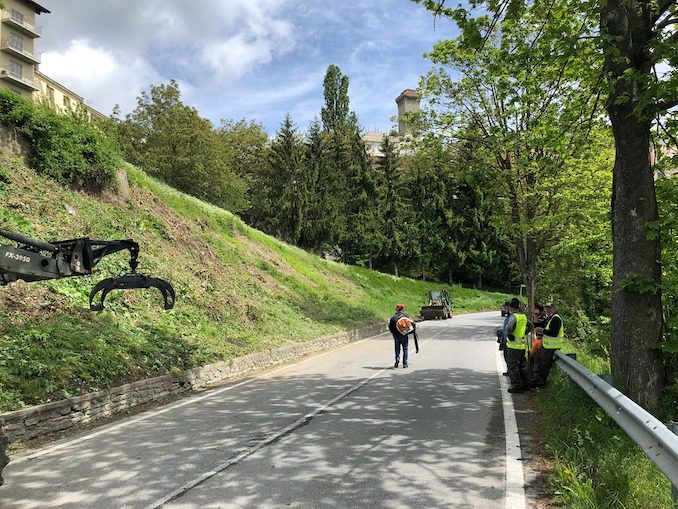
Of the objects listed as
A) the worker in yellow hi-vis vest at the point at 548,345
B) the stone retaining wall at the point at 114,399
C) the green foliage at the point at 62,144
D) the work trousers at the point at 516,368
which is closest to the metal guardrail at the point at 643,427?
the worker in yellow hi-vis vest at the point at 548,345

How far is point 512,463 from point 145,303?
37.2ft

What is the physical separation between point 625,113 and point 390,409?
577cm

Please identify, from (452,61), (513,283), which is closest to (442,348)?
(452,61)

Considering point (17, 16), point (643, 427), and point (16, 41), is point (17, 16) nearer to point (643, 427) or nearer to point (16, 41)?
point (16, 41)

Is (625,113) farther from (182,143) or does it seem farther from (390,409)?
(182,143)

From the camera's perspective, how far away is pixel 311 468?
609cm

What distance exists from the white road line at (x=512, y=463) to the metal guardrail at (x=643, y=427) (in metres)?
1.15

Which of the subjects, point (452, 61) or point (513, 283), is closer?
point (452, 61)

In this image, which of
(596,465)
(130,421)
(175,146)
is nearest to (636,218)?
(596,465)

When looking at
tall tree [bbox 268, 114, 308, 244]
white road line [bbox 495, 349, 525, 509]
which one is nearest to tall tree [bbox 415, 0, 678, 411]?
white road line [bbox 495, 349, 525, 509]

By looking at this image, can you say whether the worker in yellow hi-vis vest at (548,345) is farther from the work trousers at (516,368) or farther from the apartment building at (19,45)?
the apartment building at (19,45)

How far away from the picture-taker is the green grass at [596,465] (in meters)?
4.61

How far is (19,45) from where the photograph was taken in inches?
2219

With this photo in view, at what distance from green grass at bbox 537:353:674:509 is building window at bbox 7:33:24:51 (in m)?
64.1
